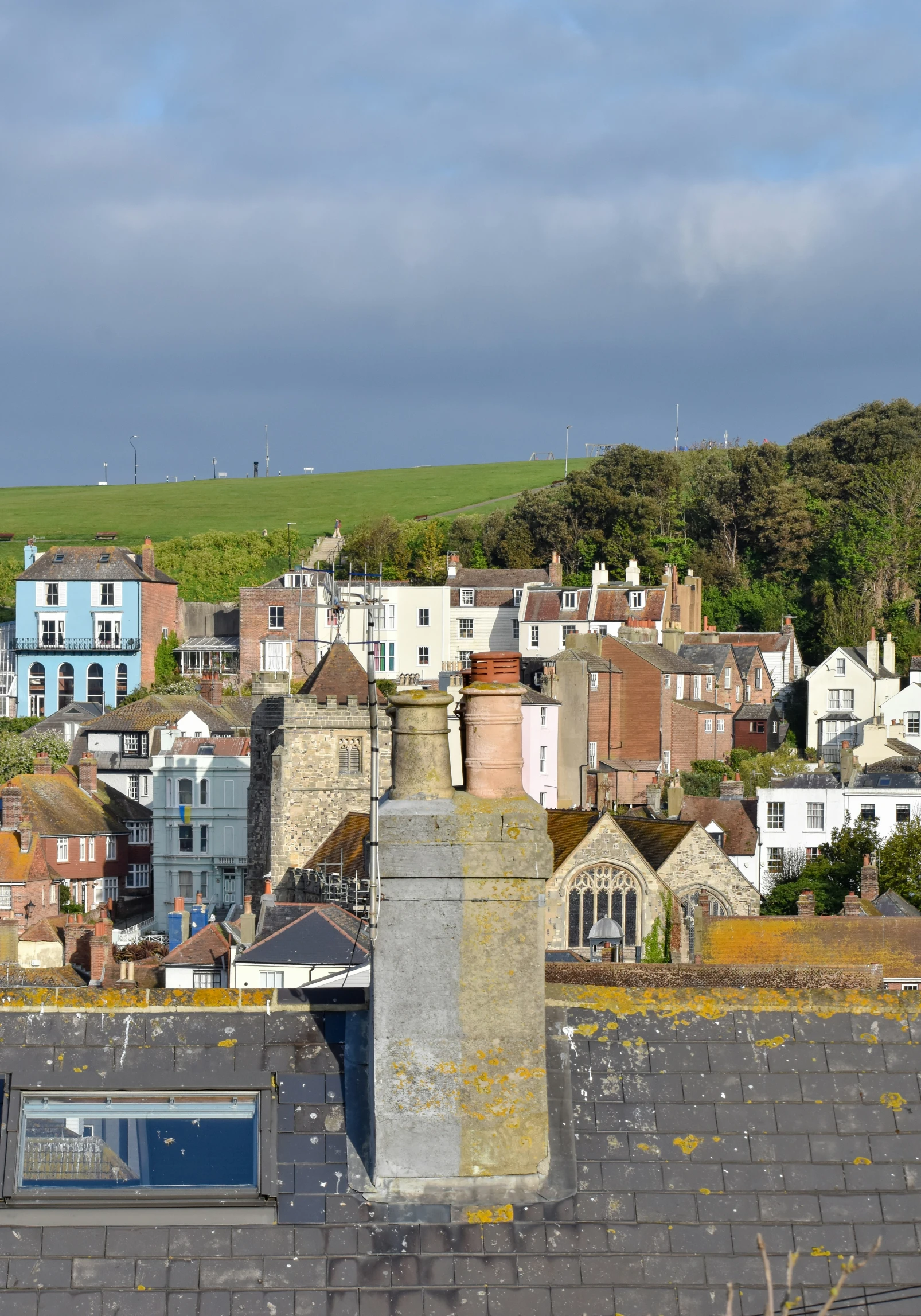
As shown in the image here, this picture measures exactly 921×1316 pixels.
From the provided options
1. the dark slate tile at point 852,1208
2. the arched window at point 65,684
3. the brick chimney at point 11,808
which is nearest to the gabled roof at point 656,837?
the brick chimney at point 11,808

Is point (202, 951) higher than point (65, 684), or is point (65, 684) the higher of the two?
point (65, 684)

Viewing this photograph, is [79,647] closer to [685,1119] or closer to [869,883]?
[869,883]

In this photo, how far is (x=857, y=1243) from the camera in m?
7.38

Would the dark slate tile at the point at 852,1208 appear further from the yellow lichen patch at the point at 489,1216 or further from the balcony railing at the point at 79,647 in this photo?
the balcony railing at the point at 79,647

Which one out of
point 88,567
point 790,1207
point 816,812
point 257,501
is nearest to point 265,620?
point 88,567

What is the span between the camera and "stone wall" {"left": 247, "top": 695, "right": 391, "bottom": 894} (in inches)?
2108

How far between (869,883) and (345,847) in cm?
1539

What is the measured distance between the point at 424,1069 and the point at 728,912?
42403 millimetres

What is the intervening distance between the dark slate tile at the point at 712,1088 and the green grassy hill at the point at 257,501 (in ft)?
371

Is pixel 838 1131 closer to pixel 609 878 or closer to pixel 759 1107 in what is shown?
pixel 759 1107

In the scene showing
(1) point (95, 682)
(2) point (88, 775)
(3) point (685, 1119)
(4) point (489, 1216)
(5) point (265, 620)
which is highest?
(5) point (265, 620)

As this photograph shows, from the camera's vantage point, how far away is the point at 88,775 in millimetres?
67875

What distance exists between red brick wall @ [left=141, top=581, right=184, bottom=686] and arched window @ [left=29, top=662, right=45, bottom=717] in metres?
5.20

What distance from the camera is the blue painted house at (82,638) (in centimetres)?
8744
